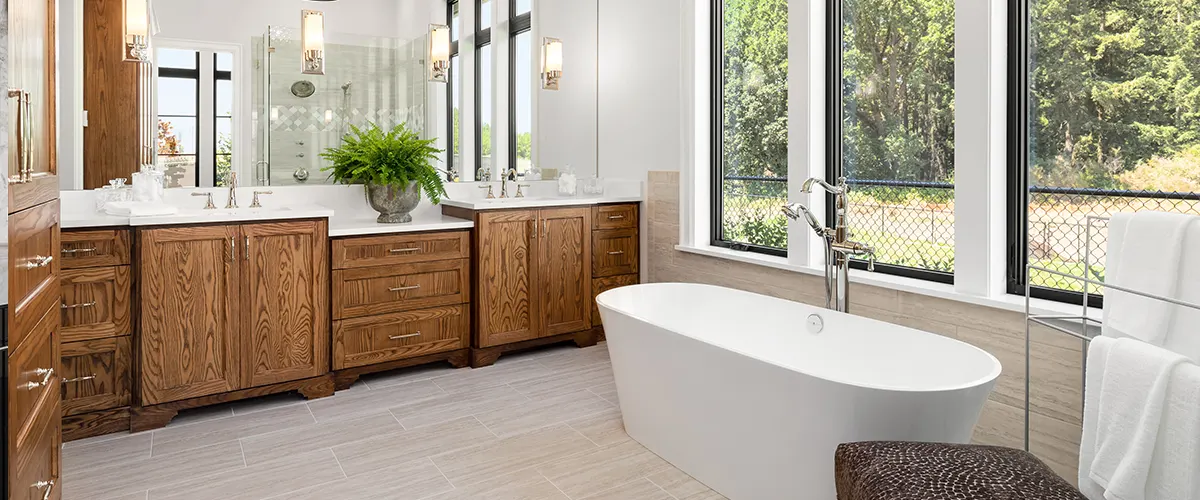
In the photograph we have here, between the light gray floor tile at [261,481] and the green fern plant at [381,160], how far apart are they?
1580 millimetres

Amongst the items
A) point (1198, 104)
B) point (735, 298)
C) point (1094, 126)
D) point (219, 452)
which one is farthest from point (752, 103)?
point (219, 452)

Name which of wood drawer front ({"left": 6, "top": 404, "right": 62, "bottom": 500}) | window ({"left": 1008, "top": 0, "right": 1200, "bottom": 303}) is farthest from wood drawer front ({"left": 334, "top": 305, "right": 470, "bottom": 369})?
window ({"left": 1008, "top": 0, "right": 1200, "bottom": 303})

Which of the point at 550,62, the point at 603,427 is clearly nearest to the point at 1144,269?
the point at 603,427

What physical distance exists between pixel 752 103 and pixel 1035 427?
2.18 m

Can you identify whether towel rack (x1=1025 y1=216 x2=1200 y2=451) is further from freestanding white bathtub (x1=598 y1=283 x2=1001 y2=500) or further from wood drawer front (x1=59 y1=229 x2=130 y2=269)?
wood drawer front (x1=59 y1=229 x2=130 y2=269)

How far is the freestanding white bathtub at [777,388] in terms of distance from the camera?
2141mm

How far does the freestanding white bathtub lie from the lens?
2.14 meters

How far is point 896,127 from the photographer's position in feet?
11.4

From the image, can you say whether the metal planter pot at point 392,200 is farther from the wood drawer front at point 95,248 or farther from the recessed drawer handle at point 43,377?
the recessed drawer handle at point 43,377

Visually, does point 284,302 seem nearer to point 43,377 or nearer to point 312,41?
point 312,41

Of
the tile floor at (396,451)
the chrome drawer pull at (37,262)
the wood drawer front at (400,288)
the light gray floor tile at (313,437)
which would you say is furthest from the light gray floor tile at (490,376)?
the chrome drawer pull at (37,262)

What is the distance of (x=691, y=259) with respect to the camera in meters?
4.58

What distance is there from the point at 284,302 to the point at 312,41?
4.67ft

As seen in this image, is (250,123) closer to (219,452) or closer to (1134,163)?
(219,452)
